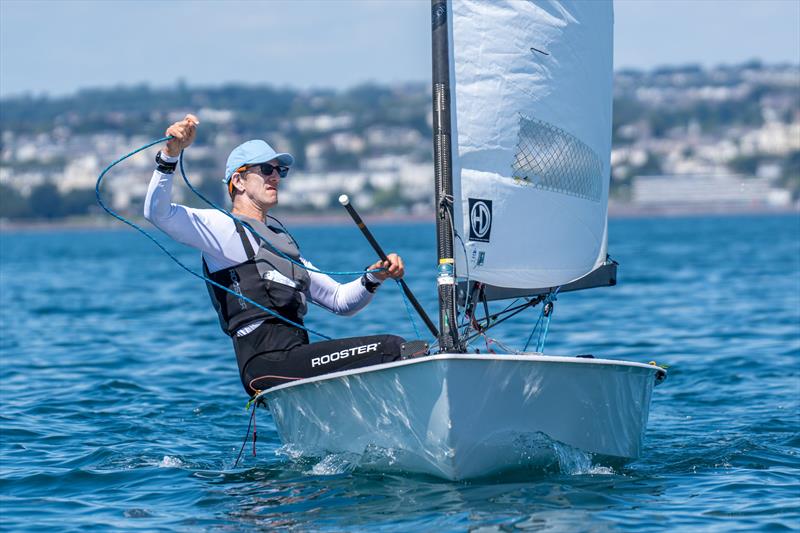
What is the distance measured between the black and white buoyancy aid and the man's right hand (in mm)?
708

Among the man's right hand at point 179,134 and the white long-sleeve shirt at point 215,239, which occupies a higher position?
the man's right hand at point 179,134

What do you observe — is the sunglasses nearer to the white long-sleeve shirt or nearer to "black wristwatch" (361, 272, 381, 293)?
the white long-sleeve shirt

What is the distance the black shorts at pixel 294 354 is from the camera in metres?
7.19

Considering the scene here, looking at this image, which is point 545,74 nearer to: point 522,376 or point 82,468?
point 522,376

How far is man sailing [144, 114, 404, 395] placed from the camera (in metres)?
7.20

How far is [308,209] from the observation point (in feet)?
460

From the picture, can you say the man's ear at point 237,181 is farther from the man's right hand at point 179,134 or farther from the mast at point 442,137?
the mast at point 442,137

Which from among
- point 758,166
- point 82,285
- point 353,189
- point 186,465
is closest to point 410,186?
point 353,189

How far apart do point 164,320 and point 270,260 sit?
515 inches

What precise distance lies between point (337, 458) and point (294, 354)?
64 centimetres

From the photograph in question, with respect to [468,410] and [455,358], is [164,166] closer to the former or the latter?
[455,358]

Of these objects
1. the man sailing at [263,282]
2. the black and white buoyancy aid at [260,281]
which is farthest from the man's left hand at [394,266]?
the black and white buoyancy aid at [260,281]

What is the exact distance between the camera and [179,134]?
6723 millimetres

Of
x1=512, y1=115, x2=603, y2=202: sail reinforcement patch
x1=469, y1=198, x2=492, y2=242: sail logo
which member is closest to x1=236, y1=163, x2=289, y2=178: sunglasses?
x1=469, y1=198, x2=492, y2=242: sail logo
